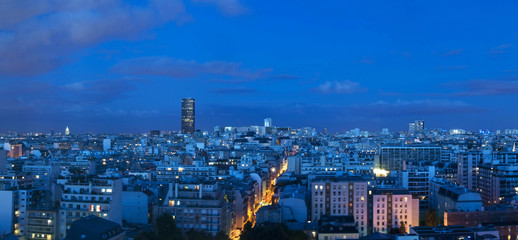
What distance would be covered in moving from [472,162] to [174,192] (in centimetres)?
3130

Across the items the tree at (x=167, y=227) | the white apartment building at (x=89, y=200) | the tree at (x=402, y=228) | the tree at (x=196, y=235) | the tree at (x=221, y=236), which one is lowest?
the tree at (x=402, y=228)

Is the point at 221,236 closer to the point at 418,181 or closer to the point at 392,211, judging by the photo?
the point at 392,211

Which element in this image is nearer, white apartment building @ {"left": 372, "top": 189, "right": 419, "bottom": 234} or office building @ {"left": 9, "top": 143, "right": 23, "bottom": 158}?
white apartment building @ {"left": 372, "top": 189, "right": 419, "bottom": 234}

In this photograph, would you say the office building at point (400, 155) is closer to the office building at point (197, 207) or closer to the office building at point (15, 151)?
the office building at point (197, 207)

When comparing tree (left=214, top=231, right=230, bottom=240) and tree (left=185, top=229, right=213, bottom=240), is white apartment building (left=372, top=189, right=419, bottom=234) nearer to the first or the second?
tree (left=214, top=231, right=230, bottom=240)

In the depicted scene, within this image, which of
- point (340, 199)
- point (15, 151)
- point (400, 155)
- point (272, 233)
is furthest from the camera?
point (15, 151)

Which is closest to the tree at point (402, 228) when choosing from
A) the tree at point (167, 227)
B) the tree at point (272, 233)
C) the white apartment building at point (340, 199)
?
the white apartment building at point (340, 199)

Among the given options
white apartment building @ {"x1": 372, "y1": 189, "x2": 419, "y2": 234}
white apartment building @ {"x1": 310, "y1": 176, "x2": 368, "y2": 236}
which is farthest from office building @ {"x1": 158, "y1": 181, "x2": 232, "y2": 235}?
white apartment building @ {"x1": 372, "y1": 189, "x2": 419, "y2": 234}

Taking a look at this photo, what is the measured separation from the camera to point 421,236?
27.0 metres

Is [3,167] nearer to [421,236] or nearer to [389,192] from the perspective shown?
[389,192]

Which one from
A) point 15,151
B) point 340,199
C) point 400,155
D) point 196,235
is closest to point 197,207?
point 196,235

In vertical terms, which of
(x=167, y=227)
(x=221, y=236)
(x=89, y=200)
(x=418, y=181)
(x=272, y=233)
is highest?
(x=89, y=200)

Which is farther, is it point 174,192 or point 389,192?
point 389,192

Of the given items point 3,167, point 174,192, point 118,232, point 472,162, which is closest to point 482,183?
point 472,162
